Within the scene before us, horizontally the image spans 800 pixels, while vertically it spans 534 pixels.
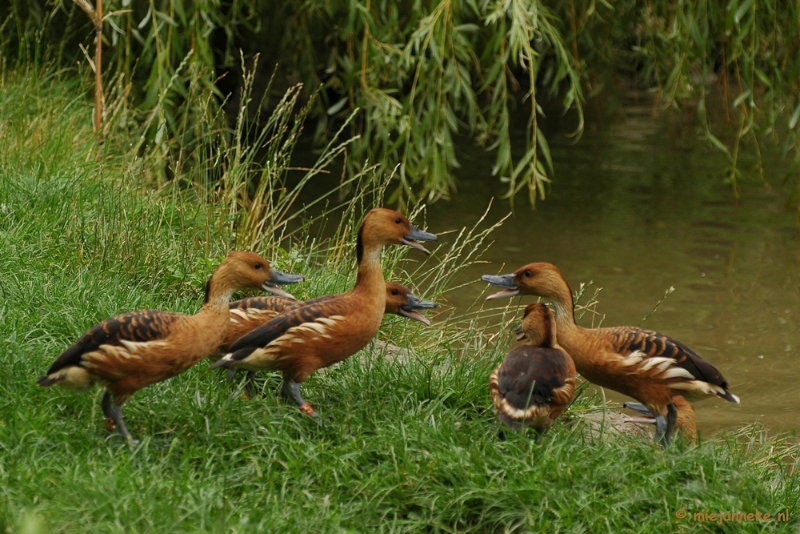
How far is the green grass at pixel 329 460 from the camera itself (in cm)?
393

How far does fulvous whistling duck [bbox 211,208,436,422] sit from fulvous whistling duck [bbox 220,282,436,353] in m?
0.38

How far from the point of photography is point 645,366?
4809 millimetres

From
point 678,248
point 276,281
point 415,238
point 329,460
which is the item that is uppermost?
point 415,238

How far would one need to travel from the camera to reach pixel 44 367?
15.9 ft

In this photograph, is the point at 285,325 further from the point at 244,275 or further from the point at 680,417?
the point at 680,417

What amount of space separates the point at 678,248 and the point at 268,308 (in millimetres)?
5968

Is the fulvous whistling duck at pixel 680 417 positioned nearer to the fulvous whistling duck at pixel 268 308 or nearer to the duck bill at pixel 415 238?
the fulvous whistling duck at pixel 268 308

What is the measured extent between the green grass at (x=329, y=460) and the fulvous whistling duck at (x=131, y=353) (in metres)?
0.21

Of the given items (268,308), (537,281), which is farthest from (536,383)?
(268,308)

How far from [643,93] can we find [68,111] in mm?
13002

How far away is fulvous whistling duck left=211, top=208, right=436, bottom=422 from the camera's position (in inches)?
183

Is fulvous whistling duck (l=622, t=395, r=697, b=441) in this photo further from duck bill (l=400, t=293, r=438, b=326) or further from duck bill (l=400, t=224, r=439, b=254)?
duck bill (l=400, t=224, r=439, b=254)

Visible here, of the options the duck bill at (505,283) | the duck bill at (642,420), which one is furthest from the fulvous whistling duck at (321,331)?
the duck bill at (642,420)

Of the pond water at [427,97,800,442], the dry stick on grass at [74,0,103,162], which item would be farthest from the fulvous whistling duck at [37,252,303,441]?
the dry stick on grass at [74,0,103,162]
